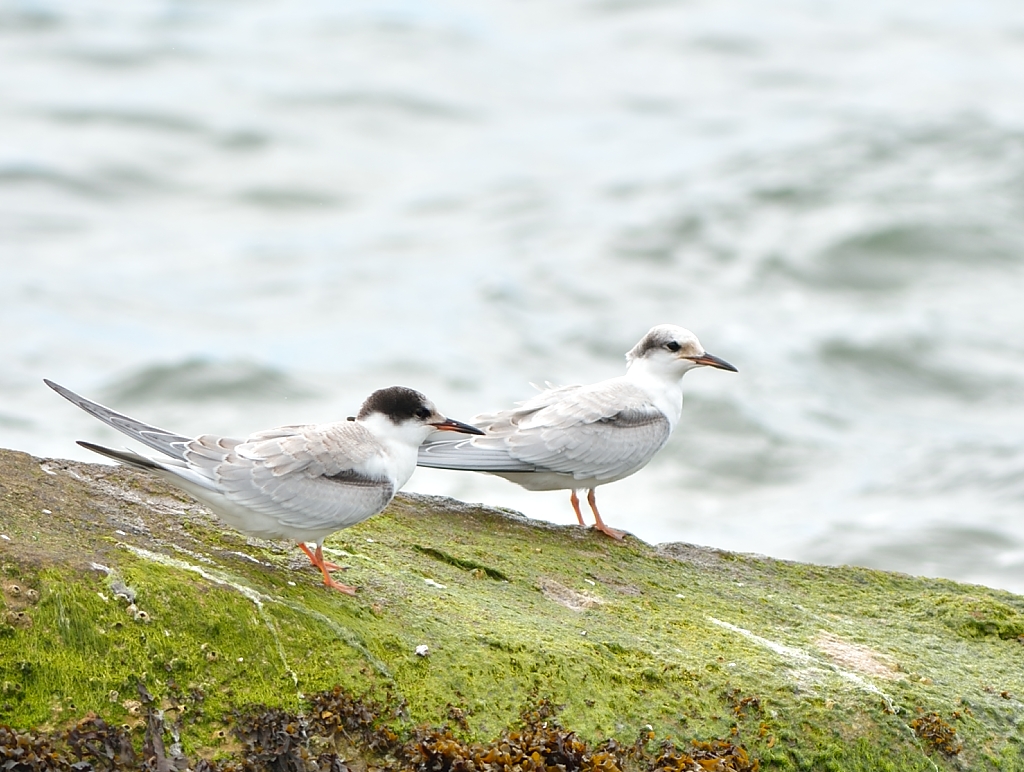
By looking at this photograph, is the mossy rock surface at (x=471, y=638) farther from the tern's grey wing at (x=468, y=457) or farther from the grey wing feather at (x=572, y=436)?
the grey wing feather at (x=572, y=436)

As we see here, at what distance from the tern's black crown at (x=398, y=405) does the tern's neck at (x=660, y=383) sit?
2.48 meters

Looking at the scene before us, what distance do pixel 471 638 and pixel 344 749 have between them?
0.76 metres

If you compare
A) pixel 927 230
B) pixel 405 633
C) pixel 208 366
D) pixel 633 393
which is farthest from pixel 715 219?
pixel 405 633

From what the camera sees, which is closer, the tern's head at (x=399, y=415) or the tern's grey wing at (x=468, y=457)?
the tern's head at (x=399, y=415)

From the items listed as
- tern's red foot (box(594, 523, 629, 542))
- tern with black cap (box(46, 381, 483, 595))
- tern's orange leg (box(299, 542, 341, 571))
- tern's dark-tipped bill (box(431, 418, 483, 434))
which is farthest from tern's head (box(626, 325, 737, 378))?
tern's orange leg (box(299, 542, 341, 571))

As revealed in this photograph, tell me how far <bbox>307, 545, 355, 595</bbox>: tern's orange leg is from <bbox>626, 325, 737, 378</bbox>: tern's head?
340 cm

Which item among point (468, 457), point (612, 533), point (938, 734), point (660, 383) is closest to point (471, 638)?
point (938, 734)

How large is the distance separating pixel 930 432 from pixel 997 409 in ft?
3.49

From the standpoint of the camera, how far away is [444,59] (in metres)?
27.0

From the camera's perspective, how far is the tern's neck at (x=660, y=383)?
8.25 meters

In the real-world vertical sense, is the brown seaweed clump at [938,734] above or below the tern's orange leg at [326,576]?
below

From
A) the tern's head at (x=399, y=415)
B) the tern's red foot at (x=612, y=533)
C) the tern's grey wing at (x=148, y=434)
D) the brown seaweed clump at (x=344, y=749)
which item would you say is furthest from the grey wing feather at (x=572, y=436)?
the brown seaweed clump at (x=344, y=749)

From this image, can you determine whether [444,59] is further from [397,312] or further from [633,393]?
[633,393]

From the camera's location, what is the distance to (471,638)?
497 centimetres
